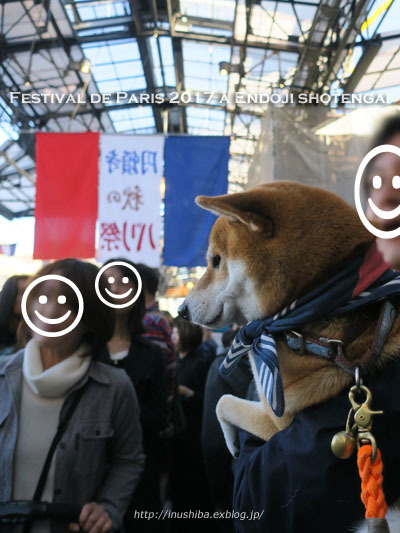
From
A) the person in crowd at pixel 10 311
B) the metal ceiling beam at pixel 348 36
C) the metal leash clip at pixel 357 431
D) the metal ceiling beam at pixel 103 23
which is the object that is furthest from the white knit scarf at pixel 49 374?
the metal ceiling beam at pixel 103 23

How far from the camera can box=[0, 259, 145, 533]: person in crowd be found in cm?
155

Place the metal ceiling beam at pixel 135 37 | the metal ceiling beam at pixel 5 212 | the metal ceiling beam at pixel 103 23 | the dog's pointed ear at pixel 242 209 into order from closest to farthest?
the dog's pointed ear at pixel 242 209, the metal ceiling beam at pixel 135 37, the metal ceiling beam at pixel 103 23, the metal ceiling beam at pixel 5 212

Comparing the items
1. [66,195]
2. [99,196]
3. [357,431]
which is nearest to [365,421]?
[357,431]

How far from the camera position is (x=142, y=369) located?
2445 millimetres

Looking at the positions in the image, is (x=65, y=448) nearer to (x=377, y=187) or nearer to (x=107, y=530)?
(x=107, y=530)

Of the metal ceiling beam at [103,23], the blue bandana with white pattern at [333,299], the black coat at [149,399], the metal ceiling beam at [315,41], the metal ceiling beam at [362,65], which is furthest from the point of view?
the metal ceiling beam at [103,23]

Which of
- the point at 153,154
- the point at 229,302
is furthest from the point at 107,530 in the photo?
the point at 153,154

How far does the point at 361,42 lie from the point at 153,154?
4872 mm

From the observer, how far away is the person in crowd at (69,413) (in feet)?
5.08

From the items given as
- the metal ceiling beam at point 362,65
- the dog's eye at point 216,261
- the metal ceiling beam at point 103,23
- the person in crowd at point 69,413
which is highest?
the metal ceiling beam at point 103,23

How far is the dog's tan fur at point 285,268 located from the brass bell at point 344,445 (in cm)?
13

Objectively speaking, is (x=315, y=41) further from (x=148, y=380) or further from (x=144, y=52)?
(x=148, y=380)

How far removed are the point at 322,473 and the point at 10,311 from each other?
90.8 inches

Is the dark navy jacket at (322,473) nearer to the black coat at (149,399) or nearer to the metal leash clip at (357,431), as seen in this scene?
the metal leash clip at (357,431)
